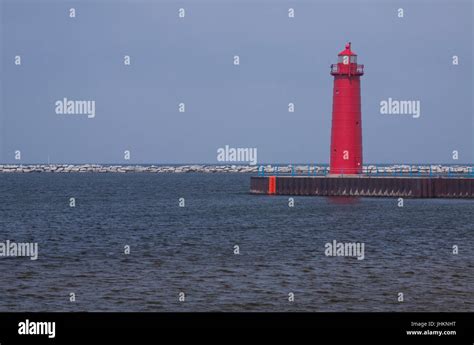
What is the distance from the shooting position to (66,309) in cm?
→ 2402

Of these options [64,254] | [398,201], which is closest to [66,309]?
A: [64,254]

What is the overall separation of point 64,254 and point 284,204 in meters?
34.7

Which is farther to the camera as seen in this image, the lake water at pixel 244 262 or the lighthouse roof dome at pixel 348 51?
the lighthouse roof dome at pixel 348 51

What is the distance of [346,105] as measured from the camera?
65.4m

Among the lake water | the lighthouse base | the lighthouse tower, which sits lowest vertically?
the lake water

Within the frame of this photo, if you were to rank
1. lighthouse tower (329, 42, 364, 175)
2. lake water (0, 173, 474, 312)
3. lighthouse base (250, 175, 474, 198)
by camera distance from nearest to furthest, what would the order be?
lake water (0, 173, 474, 312) < lighthouse tower (329, 42, 364, 175) < lighthouse base (250, 175, 474, 198)

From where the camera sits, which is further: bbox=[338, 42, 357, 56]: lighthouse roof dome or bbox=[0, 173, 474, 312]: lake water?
bbox=[338, 42, 357, 56]: lighthouse roof dome

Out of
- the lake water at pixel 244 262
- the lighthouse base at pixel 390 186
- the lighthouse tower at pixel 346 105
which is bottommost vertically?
the lake water at pixel 244 262

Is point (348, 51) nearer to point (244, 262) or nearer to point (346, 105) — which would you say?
point (346, 105)

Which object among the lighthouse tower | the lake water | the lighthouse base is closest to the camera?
the lake water

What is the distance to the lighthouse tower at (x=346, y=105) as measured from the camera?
65.3 metres

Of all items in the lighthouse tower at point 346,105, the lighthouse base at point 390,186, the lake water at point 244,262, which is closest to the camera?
the lake water at point 244,262

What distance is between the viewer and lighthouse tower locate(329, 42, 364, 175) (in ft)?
214
